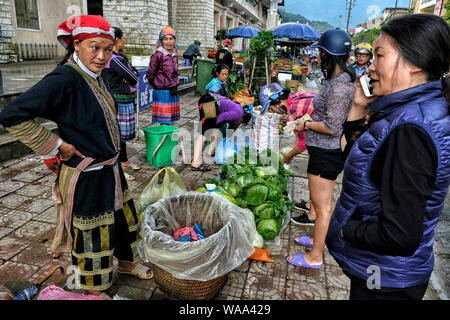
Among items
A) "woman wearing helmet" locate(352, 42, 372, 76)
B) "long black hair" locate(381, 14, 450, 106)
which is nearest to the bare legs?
"long black hair" locate(381, 14, 450, 106)

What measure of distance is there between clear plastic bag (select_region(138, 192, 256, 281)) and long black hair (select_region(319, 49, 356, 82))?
4.63 feet

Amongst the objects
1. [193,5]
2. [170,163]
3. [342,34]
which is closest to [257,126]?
[170,163]

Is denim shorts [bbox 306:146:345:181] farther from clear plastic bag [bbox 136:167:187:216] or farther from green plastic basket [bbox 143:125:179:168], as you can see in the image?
green plastic basket [bbox 143:125:179:168]

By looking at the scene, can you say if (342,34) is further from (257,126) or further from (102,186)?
(257,126)

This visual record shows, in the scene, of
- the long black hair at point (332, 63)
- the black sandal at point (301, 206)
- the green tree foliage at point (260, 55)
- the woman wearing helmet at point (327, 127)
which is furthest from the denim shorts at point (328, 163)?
the green tree foliage at point (260, 55)

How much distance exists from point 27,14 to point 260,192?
15700 millimetres

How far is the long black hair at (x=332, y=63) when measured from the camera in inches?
96.3

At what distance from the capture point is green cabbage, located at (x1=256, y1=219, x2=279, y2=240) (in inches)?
123

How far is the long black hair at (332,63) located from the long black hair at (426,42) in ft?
4.18

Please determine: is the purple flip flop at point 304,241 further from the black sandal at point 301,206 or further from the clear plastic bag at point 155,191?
the clear plastic bag at point 155,191

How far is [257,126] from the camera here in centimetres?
507

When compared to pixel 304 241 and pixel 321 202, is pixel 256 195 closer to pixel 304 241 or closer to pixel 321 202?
pixel 304 241

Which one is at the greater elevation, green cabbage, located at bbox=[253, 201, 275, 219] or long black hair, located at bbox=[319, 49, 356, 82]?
long black hair, located at bbox=[319, 49, 356, 82]

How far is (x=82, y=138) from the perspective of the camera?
196 cm
